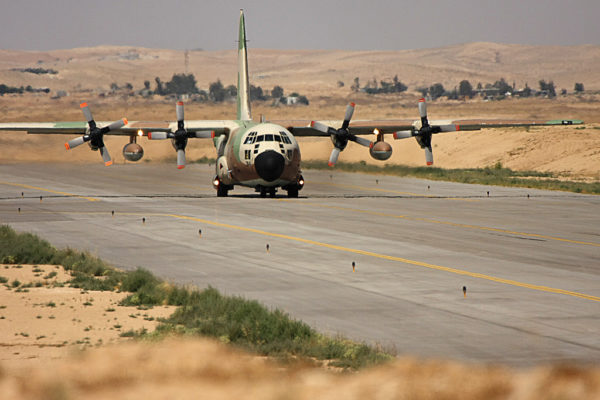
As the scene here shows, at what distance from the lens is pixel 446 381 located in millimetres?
12719

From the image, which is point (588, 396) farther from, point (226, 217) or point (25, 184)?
point (25, 184)

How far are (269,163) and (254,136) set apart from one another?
6.93 feet

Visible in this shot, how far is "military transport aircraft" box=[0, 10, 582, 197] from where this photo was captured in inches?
1759

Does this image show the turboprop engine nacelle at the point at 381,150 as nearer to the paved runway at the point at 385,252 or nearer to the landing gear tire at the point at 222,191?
the paved runway at the point at 385,252

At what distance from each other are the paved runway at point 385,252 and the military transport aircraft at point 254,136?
4.97 feet

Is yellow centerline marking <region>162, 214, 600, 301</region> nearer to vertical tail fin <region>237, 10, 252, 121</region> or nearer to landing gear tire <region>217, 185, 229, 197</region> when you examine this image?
landing gear tire <region>217, 185, 229, 197</region>

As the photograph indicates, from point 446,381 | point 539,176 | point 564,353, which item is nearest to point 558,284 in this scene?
point 564,353

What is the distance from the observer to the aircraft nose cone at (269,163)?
43719mm

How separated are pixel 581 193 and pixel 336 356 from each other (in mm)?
42348

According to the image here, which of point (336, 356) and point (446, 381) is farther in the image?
point (336, 356)

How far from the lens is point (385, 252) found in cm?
2959

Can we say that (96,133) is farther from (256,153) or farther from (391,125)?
(391,125)

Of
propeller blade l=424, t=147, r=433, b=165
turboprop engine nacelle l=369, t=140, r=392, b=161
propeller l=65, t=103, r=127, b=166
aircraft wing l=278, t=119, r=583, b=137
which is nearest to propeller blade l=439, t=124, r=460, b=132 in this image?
aircraft wing l=278, t=119, r=583, b=137

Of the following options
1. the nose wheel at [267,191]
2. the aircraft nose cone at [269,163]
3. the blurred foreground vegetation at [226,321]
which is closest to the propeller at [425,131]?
the nose wheel at [267,191]
